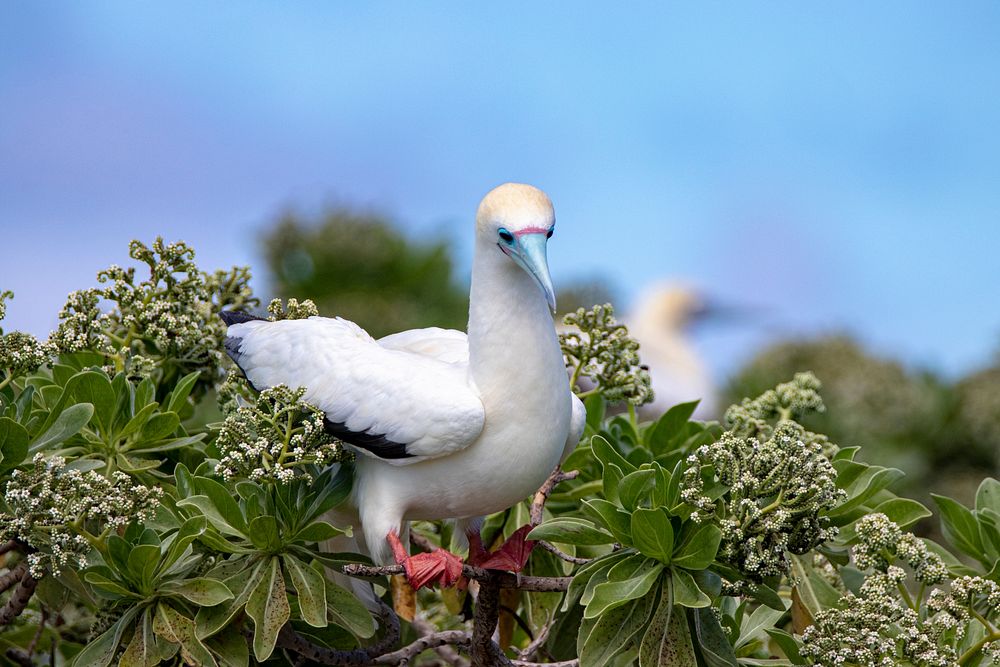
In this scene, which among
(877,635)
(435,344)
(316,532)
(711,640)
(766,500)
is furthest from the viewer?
(435,344)

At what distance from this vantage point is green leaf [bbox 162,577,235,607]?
321 cm

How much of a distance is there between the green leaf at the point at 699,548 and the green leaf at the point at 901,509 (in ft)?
3.06

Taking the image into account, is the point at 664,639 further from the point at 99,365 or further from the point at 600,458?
the point at 99,365

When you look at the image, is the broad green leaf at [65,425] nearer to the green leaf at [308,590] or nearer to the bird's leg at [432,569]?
the green leaf at [308,590]

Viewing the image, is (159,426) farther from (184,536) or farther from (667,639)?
(667,639)

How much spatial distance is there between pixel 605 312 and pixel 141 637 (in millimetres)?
1921

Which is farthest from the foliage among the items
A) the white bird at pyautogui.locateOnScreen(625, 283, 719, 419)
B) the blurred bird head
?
the blurred bird head

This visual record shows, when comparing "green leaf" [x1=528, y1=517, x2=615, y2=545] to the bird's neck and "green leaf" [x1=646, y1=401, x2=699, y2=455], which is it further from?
"green leaf" [x1=646, y1=401, x2=699, y2=455]

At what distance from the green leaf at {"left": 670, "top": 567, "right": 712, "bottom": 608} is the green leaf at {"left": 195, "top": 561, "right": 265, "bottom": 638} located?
1.23 m

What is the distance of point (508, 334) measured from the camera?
11.3ft

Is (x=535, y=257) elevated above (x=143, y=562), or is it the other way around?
(x=535, y=257)

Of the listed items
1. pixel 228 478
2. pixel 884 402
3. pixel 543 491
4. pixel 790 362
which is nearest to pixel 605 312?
pixel 543 491

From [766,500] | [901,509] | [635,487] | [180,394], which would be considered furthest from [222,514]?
[901,509]

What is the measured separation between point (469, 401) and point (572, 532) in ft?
1.61
